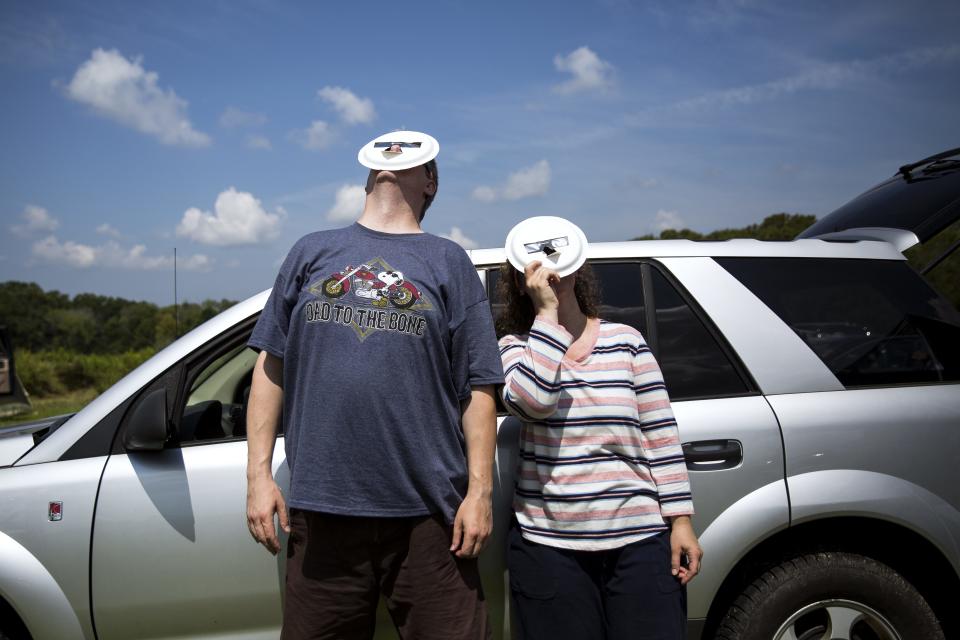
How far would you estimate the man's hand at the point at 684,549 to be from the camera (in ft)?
5.85

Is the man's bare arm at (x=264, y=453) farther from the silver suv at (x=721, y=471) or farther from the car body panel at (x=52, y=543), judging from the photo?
the car body panel at (x=52, y=543)

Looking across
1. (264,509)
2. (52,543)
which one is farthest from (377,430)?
(52,543)

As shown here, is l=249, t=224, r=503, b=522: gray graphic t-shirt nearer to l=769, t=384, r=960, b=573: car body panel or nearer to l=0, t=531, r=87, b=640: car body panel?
l=0, t=531, r=87, b=640: car body panel

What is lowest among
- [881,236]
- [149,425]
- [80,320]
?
[149,425]

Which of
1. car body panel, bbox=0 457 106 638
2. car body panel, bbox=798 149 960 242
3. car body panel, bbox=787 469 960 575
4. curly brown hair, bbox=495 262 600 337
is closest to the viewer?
curly brown hair, bbox=495 262 600 337

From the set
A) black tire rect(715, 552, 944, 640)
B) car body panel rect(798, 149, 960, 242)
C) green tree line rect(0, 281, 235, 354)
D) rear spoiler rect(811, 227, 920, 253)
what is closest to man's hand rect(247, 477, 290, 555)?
black tire rect(715, 552, 944, 640)

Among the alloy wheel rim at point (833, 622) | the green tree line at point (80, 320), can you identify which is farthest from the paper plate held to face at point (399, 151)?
the green tree line at point (80, 320)

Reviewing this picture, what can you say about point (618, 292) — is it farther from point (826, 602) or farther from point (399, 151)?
point (826, 602)

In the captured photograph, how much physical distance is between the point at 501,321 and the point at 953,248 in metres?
2.68

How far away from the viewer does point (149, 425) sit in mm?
2053

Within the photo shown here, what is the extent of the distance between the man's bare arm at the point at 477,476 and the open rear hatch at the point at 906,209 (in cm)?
187

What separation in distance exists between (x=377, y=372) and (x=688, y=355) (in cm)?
118

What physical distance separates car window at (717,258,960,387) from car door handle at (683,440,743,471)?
49 cm

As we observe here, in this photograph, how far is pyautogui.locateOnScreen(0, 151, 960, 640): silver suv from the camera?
6.93 feet
